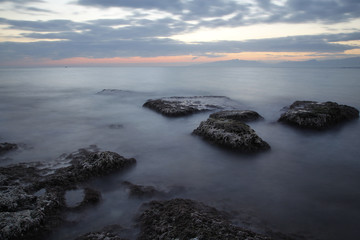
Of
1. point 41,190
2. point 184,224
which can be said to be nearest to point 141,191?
point 184,224

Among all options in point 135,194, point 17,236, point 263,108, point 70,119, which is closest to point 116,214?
point 135,194

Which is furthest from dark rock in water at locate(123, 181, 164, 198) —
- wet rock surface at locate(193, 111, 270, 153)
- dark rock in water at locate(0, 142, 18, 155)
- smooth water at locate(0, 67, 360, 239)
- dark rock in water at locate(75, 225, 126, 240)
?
dark rock in water at locate(0, 142, 18, 155)

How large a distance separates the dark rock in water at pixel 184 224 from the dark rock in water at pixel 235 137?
4635mm

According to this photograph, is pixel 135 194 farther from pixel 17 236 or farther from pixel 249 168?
pixel 249 168

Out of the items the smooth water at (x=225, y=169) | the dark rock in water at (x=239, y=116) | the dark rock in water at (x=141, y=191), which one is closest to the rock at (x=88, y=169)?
the smooth water at (x=225, y=169)

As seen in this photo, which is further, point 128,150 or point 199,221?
point 128,150

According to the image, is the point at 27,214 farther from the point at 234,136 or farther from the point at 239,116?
the point at 239,116

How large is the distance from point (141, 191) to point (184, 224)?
95.6 inches

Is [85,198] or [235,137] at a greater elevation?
[235,137]

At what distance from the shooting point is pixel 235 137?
10.3 m

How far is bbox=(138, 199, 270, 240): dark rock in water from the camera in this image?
4441 mm

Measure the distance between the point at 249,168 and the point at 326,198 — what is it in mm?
2575

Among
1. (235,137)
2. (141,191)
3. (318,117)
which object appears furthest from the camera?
(318,117)

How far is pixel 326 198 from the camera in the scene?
661cm
